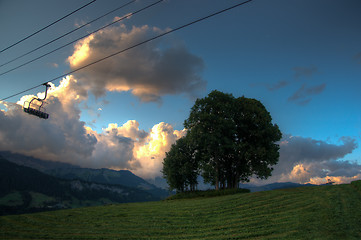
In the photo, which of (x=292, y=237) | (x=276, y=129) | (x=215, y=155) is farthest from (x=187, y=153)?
(x=292, y=237)

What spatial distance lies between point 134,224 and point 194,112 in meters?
29.3

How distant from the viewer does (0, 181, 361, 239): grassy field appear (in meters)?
17.0

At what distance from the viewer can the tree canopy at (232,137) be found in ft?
144

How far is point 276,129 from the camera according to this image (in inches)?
1772

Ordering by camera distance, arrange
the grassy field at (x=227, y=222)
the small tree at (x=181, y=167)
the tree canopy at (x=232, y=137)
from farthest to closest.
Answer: the small tree at (x=181, y=167) < the tree canopy at (x=232, y=137) < the grassy field at (x=227, y=222)

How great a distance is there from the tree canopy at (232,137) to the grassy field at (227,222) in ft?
54.7

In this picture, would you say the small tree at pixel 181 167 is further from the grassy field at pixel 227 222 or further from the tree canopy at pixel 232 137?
the grassy field at pixel 227 222

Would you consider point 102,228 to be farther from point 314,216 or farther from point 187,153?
point 187,153

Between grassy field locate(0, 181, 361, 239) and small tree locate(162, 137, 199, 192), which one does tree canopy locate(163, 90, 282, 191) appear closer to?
small tree locate(162, 137, 199, 192)

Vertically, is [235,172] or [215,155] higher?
[215,155]

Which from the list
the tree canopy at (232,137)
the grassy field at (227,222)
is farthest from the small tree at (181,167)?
the grassy field at (227,222)

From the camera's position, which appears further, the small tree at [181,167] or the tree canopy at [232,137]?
the small tree at [181,167]

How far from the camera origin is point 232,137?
46.3m

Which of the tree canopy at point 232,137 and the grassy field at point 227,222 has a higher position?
the tree canopy at point 232,137
